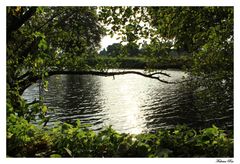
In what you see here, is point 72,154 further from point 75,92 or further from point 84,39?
point 75,92

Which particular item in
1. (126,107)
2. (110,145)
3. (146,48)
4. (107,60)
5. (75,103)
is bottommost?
(126,107)

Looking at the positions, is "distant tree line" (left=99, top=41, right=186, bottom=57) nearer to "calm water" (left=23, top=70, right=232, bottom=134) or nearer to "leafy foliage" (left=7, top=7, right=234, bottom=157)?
"leafy foliage" (left=7, top=7, right=234, bottom=157)

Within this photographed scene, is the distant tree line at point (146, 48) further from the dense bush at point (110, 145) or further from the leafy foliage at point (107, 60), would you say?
the dense bush at point (110, 145)

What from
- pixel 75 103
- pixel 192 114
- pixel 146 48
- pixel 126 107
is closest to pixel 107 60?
pixel 146 48

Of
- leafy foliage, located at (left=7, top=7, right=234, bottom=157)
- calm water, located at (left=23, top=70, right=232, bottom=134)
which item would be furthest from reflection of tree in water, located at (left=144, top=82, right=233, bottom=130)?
leafy foliage, located at (left=7, top=7, right=234, bottom=157)

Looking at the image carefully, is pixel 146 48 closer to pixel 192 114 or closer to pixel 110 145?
pixel 110 145

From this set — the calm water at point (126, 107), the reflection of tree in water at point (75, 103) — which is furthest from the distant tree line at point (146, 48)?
the reflection of tree in water at point (75, 103)

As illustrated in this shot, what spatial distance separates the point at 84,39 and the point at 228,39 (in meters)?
5.45

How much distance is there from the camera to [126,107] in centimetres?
2623

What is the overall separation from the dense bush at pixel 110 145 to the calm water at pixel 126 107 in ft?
29.0

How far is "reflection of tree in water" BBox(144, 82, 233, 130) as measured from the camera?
752 inches

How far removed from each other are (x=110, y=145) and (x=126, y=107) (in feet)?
67.5
